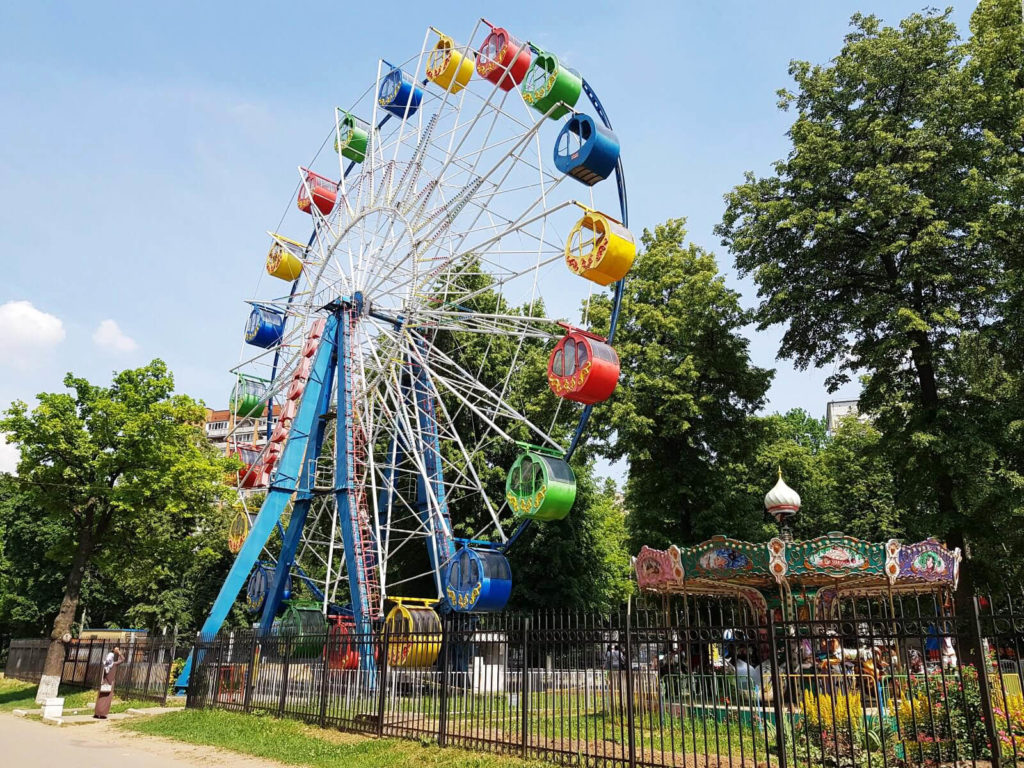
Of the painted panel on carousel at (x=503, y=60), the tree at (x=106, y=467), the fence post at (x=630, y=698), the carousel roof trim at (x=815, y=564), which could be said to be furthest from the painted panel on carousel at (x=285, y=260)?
the fence post at (x=630, y=698)

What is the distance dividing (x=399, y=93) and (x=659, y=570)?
17028 mm

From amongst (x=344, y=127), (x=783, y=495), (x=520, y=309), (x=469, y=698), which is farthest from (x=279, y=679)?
(x=520, y=309)

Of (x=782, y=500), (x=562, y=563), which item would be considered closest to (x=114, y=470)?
(x=562, y=563)

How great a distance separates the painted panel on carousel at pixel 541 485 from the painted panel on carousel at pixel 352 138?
44.7 feet

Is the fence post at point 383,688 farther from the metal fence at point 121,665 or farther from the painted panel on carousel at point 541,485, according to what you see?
the metal fence at point 121,665

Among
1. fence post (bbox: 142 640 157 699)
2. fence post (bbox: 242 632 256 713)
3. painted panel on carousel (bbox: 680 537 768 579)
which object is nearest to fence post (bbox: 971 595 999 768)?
painted panel on carousel (bbox: 680 537 768 579)

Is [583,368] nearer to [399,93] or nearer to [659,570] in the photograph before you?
[659,570]

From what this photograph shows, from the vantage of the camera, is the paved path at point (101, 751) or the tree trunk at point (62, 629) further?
the tree trunk at point (62, 629)

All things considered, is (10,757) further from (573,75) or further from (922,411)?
(922,411)

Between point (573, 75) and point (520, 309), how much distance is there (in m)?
16.2

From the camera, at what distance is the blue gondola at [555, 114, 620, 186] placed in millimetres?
17703

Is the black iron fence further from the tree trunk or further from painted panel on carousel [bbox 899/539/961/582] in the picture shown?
the tree trunk

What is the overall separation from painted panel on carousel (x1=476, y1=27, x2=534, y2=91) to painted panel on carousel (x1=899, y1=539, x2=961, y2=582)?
1485cm

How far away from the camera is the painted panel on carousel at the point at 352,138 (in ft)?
88.6
